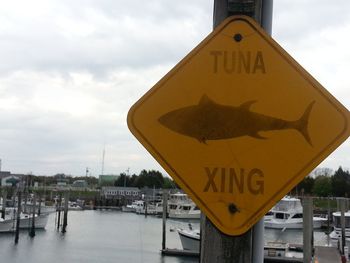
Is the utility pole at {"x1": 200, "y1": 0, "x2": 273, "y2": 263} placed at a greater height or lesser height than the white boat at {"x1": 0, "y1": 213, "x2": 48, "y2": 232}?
greater

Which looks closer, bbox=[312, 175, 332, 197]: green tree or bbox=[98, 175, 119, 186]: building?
bbox=[312, 175, 332, 197]: green tree

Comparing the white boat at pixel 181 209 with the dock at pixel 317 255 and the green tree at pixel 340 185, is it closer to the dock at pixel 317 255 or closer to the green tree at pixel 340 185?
the green tree at pixel 340 185

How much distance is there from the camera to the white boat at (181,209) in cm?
7844

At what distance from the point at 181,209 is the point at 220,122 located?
258 ft

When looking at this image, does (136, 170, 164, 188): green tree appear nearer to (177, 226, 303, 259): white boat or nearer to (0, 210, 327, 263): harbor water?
(0, 210, 327, 263): harbor water

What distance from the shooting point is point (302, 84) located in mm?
2375

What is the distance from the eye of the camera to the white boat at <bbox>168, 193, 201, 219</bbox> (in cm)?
7844

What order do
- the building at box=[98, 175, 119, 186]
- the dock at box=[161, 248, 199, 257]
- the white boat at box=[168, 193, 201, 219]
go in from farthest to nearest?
the building at box=[98, 175, 119, 186] → the white boat at box=[168, 193, 201, 219] → the dock at box=[161, 248, 199, 257]

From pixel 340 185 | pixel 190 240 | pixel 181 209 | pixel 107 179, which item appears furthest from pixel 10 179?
pixel 190 240

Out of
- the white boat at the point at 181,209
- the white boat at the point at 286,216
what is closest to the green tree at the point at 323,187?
the white boat at the point at 181,209

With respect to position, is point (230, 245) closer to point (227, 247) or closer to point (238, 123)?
point (227, 247)

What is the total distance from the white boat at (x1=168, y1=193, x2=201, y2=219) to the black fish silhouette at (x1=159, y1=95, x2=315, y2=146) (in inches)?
2965

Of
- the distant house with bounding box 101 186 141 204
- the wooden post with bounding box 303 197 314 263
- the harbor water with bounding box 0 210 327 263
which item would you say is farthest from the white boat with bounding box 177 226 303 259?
the distant house with bounding box 101 186 141 204

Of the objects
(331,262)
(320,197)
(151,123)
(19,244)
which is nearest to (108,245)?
(19,244)
